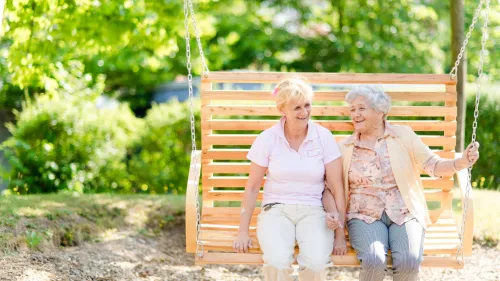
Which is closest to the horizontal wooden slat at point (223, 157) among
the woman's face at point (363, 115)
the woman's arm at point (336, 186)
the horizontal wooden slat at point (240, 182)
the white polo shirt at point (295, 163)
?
the horizontal wooden slat at point (240, 182)

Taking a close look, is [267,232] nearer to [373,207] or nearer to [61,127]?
[373,207]

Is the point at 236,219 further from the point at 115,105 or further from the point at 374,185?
the point at 115,105

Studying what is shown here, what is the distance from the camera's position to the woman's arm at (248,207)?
3660 millimetres

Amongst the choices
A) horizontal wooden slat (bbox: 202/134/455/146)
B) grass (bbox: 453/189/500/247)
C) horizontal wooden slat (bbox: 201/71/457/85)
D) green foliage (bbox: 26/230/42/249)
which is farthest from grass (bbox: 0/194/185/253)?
grass (bbox: 453/189/500/247)

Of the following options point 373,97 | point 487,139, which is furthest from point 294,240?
point 487,139

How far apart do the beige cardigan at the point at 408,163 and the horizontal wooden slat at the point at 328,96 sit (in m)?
0.42

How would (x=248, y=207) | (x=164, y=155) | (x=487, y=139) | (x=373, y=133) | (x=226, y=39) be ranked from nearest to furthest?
(x=248, y=207) < (x=373, y=133) < (x=487, y=139) < (x=164, y=155) < (x=226, y=39)

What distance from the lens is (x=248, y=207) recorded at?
376 cm

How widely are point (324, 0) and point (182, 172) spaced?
22.6 feet

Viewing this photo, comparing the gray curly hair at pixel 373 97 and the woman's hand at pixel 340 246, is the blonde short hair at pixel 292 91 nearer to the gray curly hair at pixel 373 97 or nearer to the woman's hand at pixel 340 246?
the gray curly hair at pixel 373 97

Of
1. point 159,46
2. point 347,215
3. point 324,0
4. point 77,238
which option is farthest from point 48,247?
point 324,0

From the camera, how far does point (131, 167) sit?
774cm

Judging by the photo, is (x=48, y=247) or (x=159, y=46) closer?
(x=48, y=247)

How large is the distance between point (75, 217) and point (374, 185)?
8.26 ft
